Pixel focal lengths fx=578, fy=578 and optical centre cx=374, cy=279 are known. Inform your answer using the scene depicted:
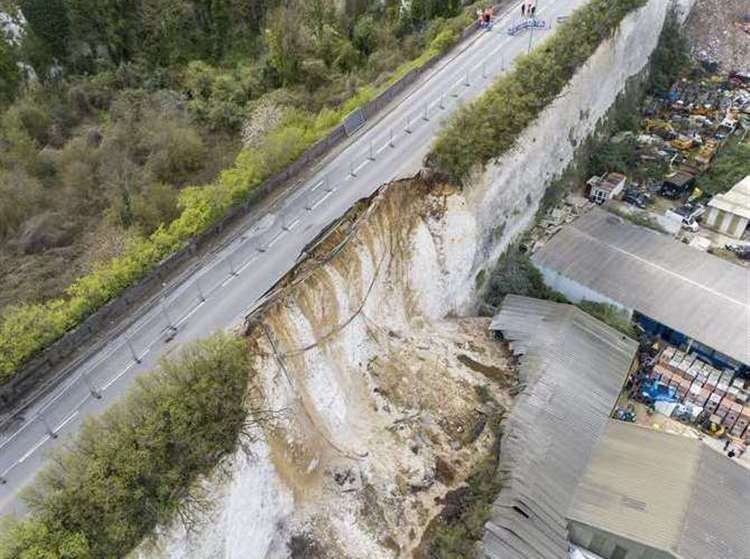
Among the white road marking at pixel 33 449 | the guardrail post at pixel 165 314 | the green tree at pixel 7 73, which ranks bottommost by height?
the white road marking at pixel 33 449

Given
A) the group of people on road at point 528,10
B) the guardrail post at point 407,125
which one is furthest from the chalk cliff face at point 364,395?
the group of people on road at point 528,10

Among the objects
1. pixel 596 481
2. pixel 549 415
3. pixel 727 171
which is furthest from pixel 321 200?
pixel 727 171

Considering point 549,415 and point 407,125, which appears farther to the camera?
point 407,125

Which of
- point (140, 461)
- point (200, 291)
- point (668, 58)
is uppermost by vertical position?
point (668, 58)

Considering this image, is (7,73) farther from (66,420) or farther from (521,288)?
(521,288)


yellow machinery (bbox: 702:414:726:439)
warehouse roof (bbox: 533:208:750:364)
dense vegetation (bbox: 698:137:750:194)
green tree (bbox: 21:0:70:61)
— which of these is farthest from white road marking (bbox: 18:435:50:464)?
dense vegetation (bbox: 698:137:750:194)

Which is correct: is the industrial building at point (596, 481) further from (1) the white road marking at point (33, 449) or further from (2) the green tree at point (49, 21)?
(2) the green tree at point (49, 21)

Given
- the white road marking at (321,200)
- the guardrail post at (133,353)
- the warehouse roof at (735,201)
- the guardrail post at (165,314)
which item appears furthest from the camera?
the warehouse roof at (735,201)
